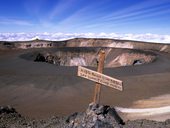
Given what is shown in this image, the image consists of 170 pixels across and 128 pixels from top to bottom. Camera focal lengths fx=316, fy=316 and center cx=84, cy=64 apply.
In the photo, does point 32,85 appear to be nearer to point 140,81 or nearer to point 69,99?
point 69,99

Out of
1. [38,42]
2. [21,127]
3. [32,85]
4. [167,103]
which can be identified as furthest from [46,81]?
[38,42]

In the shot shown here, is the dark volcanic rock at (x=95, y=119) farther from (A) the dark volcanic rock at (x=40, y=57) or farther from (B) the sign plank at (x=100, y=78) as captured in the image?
(A) the dark volcanic rock at (x=40, y=57)

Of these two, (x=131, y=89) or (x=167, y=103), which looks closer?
(x=167, y=103)

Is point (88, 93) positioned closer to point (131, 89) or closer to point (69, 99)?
point (69, 99)

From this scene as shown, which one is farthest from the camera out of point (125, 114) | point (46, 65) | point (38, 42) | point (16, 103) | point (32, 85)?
Result: point (38, 42)

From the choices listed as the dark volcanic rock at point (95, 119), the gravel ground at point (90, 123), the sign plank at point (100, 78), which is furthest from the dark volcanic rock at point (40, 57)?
the sign plank at point (100, 78)

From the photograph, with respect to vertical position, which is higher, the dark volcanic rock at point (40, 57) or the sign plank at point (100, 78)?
the sign plank at point (100, 78)

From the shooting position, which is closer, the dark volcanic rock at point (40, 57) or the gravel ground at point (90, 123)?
the gravel ground at point (90, 123)

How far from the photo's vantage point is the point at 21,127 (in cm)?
1115

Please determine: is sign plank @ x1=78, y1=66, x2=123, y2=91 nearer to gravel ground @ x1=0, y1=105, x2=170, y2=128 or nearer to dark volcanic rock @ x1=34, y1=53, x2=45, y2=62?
gravel ground @ x1=0, y1=105, x2=170, y2=128

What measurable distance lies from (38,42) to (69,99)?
4316 cm

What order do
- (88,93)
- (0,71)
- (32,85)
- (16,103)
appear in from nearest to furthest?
(16,103), (88,93), (32,85), (0,71)

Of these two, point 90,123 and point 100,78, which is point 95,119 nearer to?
point 90,123

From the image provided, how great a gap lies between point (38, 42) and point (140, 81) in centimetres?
3968
